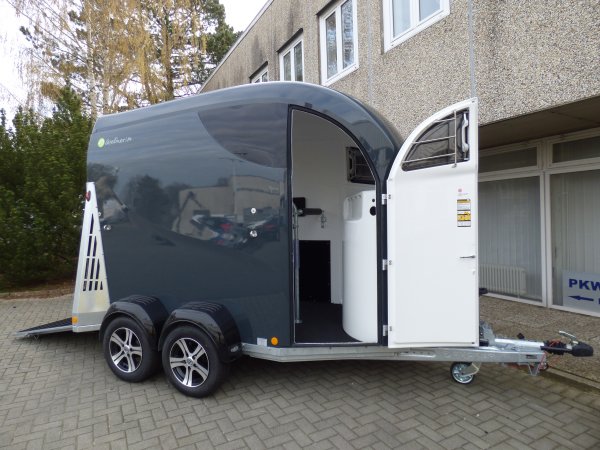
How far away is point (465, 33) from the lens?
5.18 meters

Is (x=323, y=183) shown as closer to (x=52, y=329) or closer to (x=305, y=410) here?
(x=305, y=410)

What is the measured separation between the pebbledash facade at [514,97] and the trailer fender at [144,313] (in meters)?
4.54

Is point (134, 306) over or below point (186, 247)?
below

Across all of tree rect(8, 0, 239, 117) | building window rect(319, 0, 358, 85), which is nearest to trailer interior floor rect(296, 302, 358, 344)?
building window rect(319, 0, 358, 85)

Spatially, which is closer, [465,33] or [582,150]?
[465,33]

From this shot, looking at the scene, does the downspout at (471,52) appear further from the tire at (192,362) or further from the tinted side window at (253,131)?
the tire at (192,362)

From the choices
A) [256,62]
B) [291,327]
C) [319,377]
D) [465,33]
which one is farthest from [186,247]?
[256,62]

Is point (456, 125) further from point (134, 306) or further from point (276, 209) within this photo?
point (134, 306)

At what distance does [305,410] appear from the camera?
130 inches

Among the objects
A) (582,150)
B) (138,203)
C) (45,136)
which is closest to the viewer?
(138,203)

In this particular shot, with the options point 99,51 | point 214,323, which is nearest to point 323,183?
point 214,323

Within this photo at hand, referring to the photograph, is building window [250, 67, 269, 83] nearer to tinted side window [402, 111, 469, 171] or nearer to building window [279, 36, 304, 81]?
building window [279, 36, 304, 81]

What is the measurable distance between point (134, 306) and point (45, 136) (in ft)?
21.7

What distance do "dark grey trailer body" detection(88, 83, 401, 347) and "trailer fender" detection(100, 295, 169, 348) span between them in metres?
0.10
